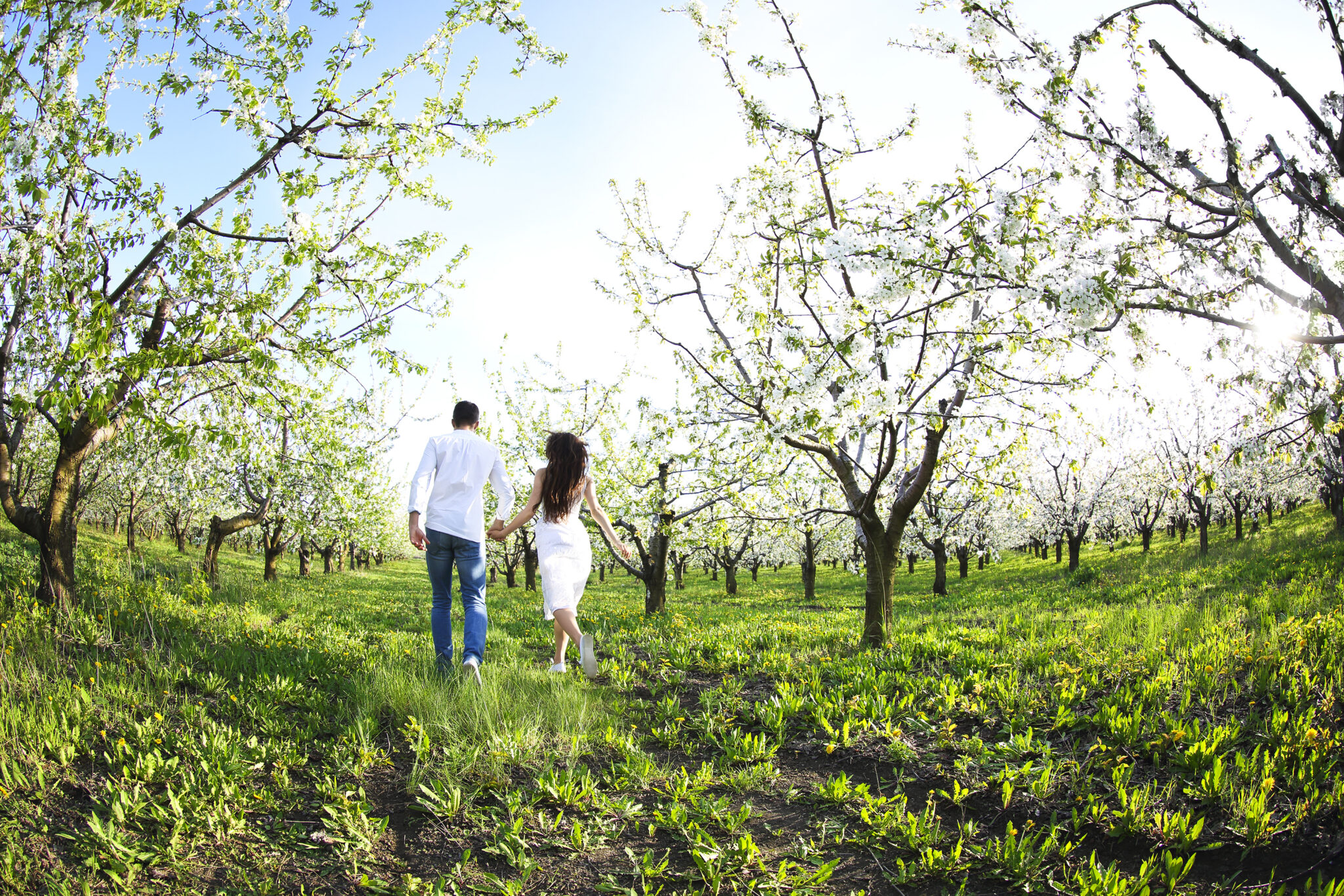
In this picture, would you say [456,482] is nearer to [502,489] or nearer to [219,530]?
[502,489]

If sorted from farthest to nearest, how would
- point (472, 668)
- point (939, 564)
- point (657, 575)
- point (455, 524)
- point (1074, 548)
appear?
point (1074, 548) → point (939, 564) → point (657, 575) → point (455, 524) → point (472, 668)

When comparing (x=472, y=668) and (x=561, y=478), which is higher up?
(x=561, y=478)

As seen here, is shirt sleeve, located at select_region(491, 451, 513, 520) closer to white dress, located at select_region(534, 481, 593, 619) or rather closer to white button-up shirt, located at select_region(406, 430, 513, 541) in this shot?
white button-up shirt, located at select_region(406, 430, 513, 541)

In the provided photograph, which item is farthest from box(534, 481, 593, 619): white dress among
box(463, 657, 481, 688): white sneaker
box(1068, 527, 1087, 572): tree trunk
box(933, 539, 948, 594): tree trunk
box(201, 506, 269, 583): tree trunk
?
box(1068, 527, 1087, 572): tree trunk

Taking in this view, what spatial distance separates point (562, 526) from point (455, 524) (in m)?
0.88

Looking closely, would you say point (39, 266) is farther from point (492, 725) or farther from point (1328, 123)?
point (1328, 123)

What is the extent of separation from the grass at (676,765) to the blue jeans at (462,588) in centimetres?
36

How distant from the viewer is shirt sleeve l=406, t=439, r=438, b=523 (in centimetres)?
484

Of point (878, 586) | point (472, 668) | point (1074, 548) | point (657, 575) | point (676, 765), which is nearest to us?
point (676, 765)

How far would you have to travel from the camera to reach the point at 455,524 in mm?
4961

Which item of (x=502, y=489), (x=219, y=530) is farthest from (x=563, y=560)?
(x=219, y=530)

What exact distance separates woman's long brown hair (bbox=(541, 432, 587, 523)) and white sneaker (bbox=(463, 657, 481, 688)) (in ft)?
4.09

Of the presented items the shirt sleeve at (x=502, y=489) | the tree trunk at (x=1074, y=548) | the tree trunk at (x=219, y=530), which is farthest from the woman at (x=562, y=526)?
the tree trunk at (x=1074, y=548)

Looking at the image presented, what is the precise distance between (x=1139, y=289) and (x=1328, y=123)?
157cm
